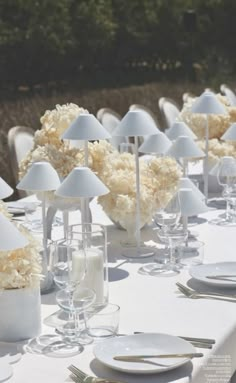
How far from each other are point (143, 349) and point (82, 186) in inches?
21.6

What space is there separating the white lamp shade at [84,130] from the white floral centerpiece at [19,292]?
545 millimetres

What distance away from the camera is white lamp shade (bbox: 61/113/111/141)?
7.61ft

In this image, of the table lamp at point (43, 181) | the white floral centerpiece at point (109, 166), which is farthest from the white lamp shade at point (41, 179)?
the white floral centerpiece at point (109, 166)

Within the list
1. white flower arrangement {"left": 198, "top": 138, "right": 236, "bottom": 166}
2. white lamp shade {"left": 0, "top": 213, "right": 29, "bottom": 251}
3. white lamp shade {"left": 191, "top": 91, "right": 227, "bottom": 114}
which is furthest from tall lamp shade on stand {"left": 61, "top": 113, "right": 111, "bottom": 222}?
white flower arrangement {"left": 198, "top": 138, "right": 236, "bottom": 166}

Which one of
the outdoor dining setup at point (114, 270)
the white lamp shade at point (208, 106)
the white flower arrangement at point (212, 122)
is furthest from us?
the white flower arrangement at point (212, 122)

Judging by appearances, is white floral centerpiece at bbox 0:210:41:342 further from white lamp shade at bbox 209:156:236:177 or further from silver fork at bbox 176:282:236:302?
white lamp shade at bbox 209:156:236:177

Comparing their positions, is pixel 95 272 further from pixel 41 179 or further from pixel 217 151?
pixel 217 151

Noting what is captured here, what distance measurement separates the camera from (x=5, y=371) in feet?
5.39

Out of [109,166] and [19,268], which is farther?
[109,166]

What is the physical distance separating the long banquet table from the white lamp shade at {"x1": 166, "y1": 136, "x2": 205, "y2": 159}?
1.52ft

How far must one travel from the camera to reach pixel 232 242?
2.67m

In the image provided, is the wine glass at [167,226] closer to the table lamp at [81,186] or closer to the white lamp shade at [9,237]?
→ the table lamp at [81,186]

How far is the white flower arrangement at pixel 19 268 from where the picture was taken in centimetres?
180

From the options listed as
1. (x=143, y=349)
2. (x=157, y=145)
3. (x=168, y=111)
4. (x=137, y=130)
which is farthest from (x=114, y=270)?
(x=168, y=111)
